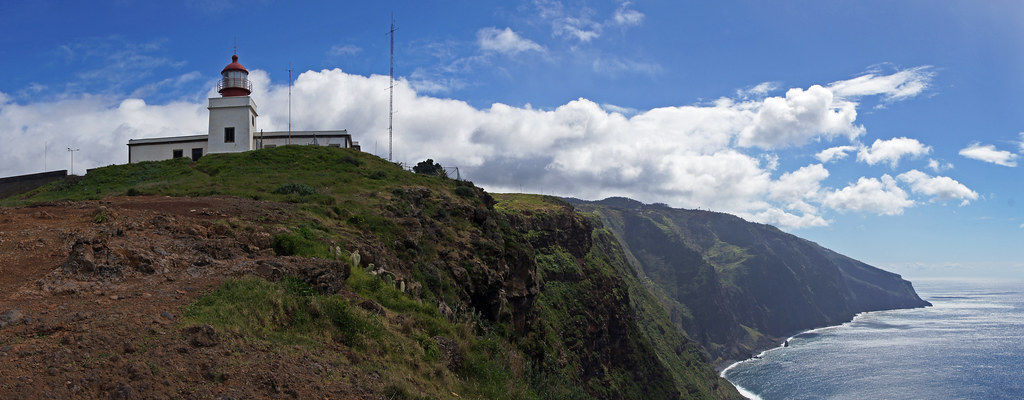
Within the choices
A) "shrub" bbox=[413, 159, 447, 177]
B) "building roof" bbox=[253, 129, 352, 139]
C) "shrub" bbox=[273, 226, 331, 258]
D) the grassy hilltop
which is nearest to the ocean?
the grassy hilltop

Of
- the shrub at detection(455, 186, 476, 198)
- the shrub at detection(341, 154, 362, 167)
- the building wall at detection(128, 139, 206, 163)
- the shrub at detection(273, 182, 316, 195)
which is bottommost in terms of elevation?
the shrub at detection(273, 182, 316, 195)

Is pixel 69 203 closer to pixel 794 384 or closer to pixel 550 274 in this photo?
pixel 550 274

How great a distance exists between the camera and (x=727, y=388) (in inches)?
4847

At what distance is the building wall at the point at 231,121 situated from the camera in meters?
41.0

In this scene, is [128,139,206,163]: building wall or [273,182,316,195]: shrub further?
[128,139,206,163]: building wall

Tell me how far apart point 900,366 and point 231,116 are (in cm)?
13745

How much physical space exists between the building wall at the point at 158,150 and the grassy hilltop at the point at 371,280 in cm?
403

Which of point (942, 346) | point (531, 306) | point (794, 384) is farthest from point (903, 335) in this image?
point (531, 306)

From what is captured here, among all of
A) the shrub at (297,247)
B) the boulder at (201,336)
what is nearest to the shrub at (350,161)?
the shrub at (297,247)

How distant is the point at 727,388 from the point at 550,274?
79.0m

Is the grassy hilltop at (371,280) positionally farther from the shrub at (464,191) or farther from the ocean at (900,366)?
the ocean at (900,366)

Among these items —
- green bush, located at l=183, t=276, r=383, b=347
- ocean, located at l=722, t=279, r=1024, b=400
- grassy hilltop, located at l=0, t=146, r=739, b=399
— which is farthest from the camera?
ocean, located at l=722, t=279, r=1024, b=400

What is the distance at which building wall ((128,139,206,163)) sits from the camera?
137ft

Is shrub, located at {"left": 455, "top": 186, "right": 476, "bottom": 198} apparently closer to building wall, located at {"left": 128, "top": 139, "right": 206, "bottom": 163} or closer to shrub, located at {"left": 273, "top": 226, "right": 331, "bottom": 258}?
building wall, located at {"left": 128, "top": 139, "right": 206, "bottom": 163}
